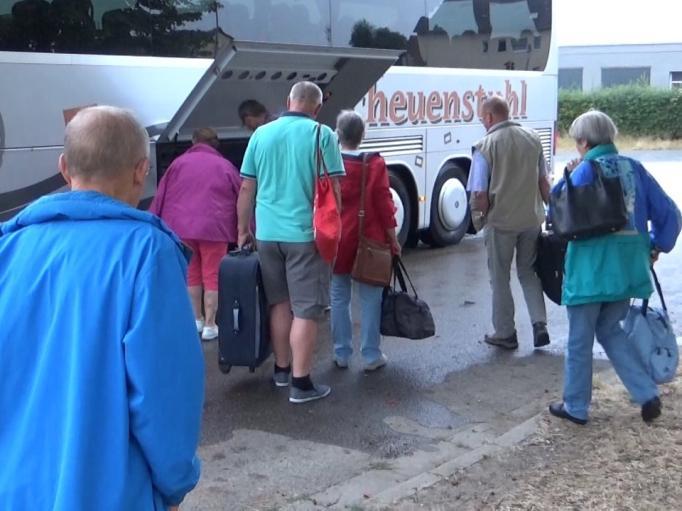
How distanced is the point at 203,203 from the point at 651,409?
334 centimetres

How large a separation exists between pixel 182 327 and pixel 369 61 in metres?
6.46

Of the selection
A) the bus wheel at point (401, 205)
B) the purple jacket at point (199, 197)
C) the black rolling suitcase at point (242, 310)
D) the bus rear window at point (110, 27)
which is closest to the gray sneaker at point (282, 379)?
the black rolling suitcase at point (242, 310)

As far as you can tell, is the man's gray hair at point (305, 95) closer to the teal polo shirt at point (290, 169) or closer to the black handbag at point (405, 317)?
the teal polo shirt at point (290, 169)

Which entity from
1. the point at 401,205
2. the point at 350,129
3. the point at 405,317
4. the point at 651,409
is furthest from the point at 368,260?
the point at 401,205

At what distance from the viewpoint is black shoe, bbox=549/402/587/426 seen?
5.21 m

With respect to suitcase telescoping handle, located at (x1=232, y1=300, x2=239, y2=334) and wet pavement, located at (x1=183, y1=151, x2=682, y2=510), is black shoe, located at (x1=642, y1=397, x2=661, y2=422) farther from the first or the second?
suitcase telescoping handle, located at (x1=232, y1=300, x2=239, y2=334)

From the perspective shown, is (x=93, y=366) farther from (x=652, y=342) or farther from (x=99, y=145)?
(x=652, y=342)

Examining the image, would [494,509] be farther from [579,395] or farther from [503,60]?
[503,60]

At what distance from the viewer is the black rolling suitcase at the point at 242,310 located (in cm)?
566

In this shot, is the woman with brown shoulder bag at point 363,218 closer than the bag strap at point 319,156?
No

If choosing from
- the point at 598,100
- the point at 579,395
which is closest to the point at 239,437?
the point at 579,395

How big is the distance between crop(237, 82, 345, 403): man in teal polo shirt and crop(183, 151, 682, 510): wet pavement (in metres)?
0.47

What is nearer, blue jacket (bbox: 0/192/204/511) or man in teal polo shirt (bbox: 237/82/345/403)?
blue jacket (bbox: 0/192/204/511)

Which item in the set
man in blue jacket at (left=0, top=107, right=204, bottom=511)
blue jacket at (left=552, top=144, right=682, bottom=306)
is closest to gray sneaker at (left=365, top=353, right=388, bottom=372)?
blue jacket at (left=552, top=144, right=682, bottom=306)
